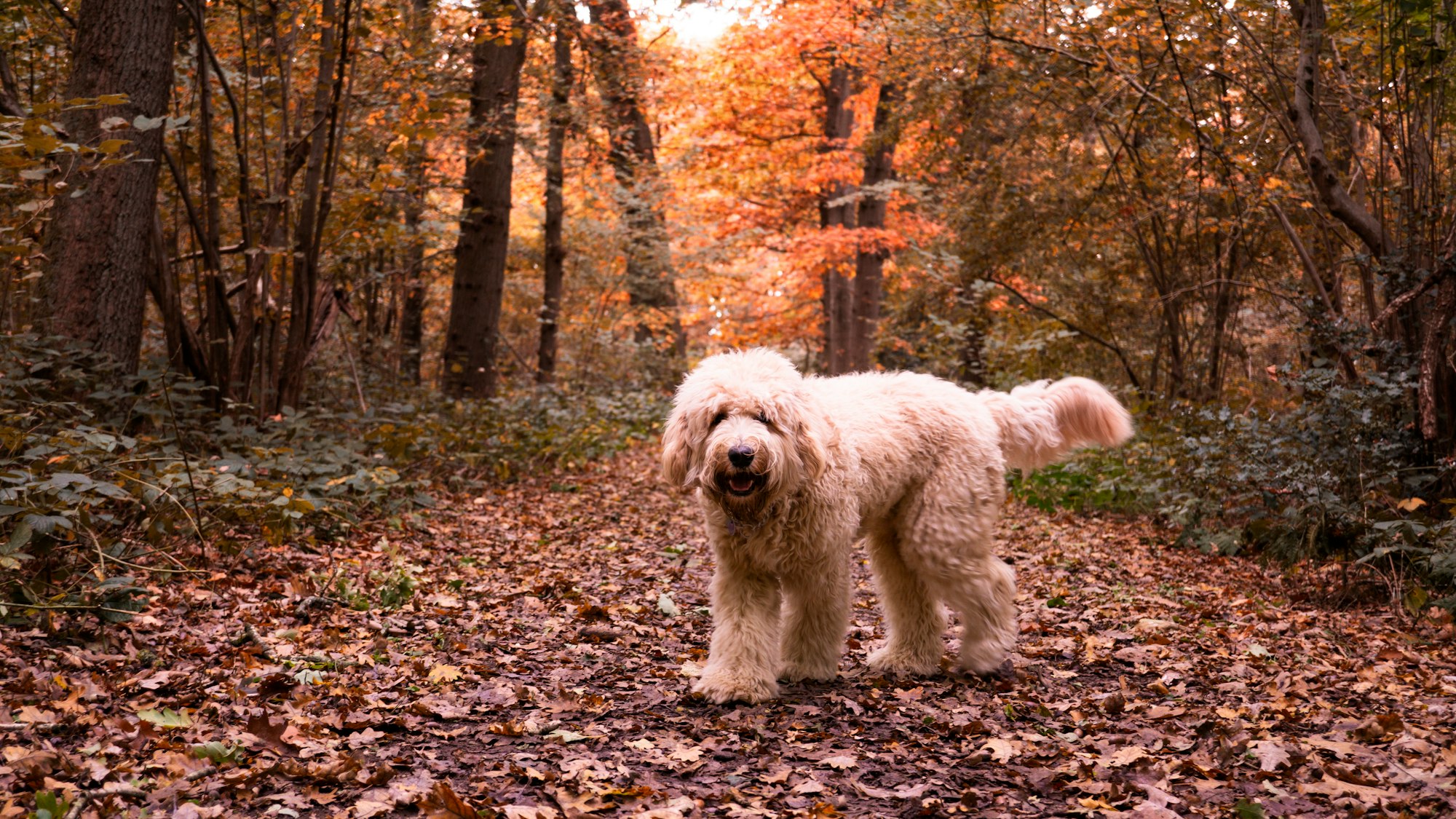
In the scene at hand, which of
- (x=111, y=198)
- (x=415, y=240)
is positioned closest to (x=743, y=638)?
(x=111, y=198)

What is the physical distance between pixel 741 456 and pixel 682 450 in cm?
43

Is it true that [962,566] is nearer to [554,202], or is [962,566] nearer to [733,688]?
[733,688]

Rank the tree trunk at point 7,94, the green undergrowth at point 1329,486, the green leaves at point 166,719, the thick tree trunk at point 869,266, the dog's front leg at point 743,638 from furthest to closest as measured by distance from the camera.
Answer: the thick tree trunk at point 869,266
the tree trunk at point 7,94
the green undergrowth at point 1329,486
the dog's front leg at point 743,638
the green leaves at point 166,719

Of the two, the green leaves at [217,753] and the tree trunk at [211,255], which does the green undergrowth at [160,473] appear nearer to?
the tree trunk at [211,255]

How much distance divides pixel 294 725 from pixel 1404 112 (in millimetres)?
8274

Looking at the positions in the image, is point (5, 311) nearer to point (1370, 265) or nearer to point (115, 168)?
point (115, 168)

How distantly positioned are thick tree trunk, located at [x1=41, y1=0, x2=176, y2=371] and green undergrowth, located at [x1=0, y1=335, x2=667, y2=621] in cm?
42

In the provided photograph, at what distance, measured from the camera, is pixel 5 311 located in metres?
7.09

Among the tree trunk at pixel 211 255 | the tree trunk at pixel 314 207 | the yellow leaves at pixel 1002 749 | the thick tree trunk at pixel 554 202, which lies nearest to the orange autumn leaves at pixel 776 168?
the thick tree trunk at pixel 554 202

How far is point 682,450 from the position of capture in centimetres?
491

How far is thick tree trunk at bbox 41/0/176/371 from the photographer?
731 cm

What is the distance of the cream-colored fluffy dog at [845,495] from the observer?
478 centimetres

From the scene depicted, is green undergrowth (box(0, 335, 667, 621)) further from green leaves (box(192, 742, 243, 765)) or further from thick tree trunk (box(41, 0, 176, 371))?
green leaves (box(192, 742, 243, 765))

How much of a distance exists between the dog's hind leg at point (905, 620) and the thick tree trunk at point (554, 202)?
11180 millimetres
